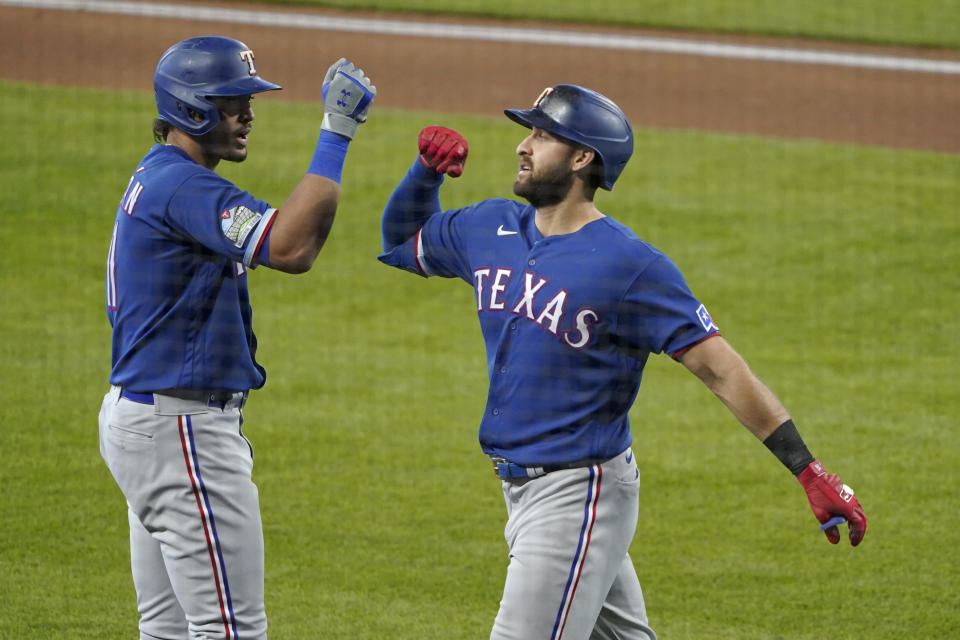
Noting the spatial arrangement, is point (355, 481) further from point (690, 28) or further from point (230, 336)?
point (690, 28)

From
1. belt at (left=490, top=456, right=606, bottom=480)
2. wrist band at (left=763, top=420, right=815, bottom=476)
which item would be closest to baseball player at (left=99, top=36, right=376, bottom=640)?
belt at (left=490, top=456, right=606, bottom=480)

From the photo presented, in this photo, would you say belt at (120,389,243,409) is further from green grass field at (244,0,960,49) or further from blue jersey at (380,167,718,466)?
green grass field at (244,0,960,49)

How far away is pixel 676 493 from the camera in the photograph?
22.9ft

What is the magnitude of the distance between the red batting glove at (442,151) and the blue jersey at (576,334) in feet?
1.28

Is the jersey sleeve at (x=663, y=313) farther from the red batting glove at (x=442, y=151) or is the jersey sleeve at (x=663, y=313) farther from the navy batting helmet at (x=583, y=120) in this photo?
the red batting glove at (x=442, y=151)

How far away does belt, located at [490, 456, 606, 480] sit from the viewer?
3875 mm

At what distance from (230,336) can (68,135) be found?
9.33 meters

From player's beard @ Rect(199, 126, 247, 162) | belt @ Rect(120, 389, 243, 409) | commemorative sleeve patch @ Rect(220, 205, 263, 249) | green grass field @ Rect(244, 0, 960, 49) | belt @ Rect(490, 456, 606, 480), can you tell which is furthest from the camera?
green grass field @ Rect(244, 0, 960, 49)

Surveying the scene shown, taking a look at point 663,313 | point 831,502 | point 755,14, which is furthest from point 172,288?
point 755,14

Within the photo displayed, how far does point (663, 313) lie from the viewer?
381cm

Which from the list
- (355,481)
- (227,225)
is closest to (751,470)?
(355,481)

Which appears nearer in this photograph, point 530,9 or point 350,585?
point 350,585

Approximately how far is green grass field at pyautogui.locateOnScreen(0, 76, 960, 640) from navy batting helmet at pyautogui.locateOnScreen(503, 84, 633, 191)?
2.26m

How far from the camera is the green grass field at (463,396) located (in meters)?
5.81
